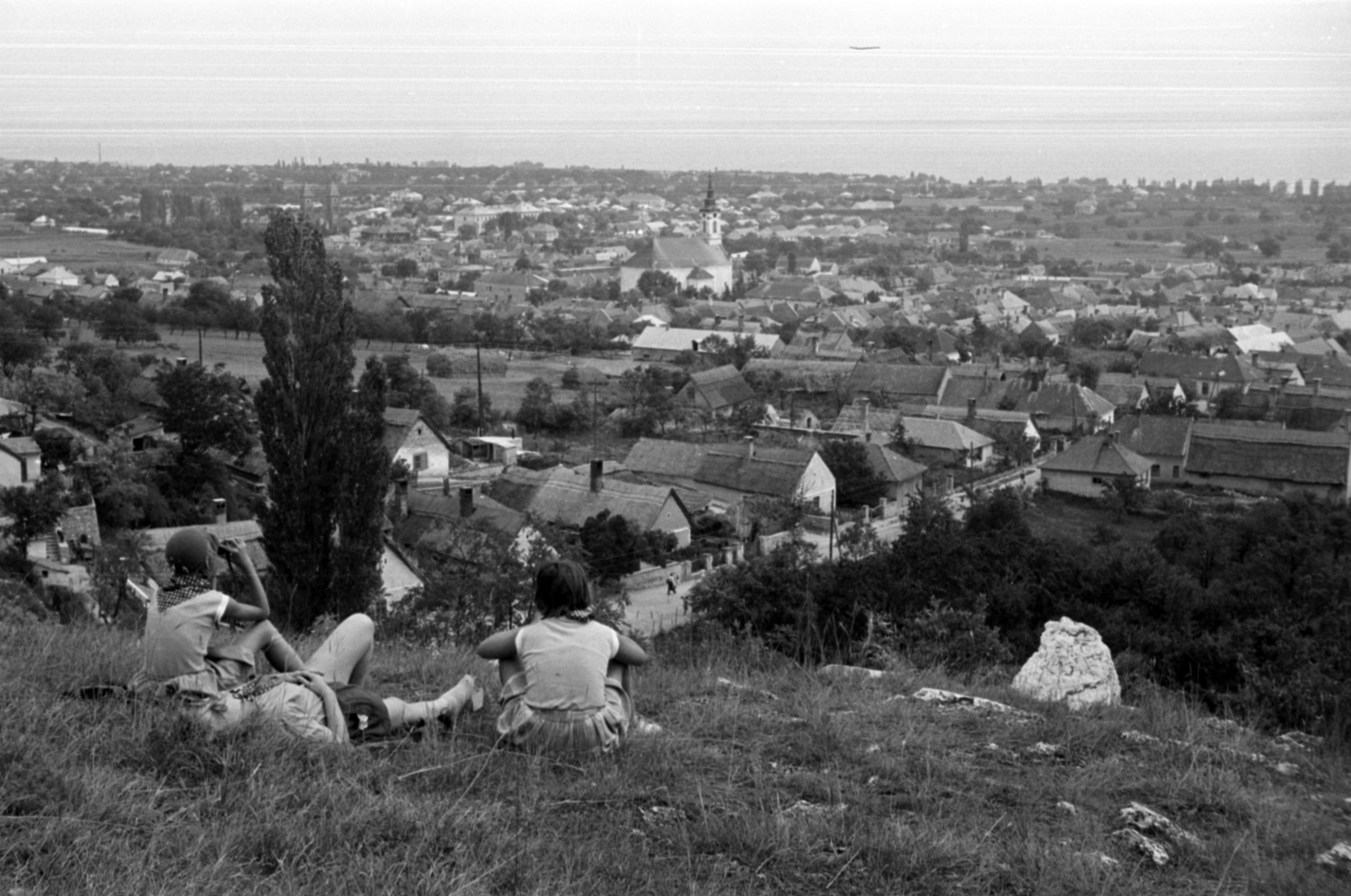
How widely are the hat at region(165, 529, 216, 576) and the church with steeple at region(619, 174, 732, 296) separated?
42275 millimetres

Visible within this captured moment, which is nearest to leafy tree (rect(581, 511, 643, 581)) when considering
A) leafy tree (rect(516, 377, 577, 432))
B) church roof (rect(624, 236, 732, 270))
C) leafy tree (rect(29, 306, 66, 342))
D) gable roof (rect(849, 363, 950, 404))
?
leafy tree (rect(516, 377, 577, 432))

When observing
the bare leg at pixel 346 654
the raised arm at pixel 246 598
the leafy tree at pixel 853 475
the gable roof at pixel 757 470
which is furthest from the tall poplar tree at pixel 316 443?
the leafy tree at pixel 853 475

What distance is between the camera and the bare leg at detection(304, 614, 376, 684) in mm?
2518

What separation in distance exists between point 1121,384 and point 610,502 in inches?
508

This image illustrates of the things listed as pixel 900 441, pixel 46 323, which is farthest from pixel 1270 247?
pixel 46 323

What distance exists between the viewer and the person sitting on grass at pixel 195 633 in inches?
92.4

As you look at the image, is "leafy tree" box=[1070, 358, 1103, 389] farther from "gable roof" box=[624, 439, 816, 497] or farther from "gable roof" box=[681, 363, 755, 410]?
"gable roof" box=[624, 439, 816, 497]

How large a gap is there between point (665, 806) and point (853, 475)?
45.0ft

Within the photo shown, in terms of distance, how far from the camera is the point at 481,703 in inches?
102

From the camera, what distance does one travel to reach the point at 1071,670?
354cm

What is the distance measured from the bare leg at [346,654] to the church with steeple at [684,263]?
4214 centimetres

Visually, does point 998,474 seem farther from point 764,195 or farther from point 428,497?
point 764,195

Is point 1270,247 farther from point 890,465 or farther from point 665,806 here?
point 665,806

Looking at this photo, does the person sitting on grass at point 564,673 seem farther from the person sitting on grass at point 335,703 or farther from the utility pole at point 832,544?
the utility pole at point 832,544
